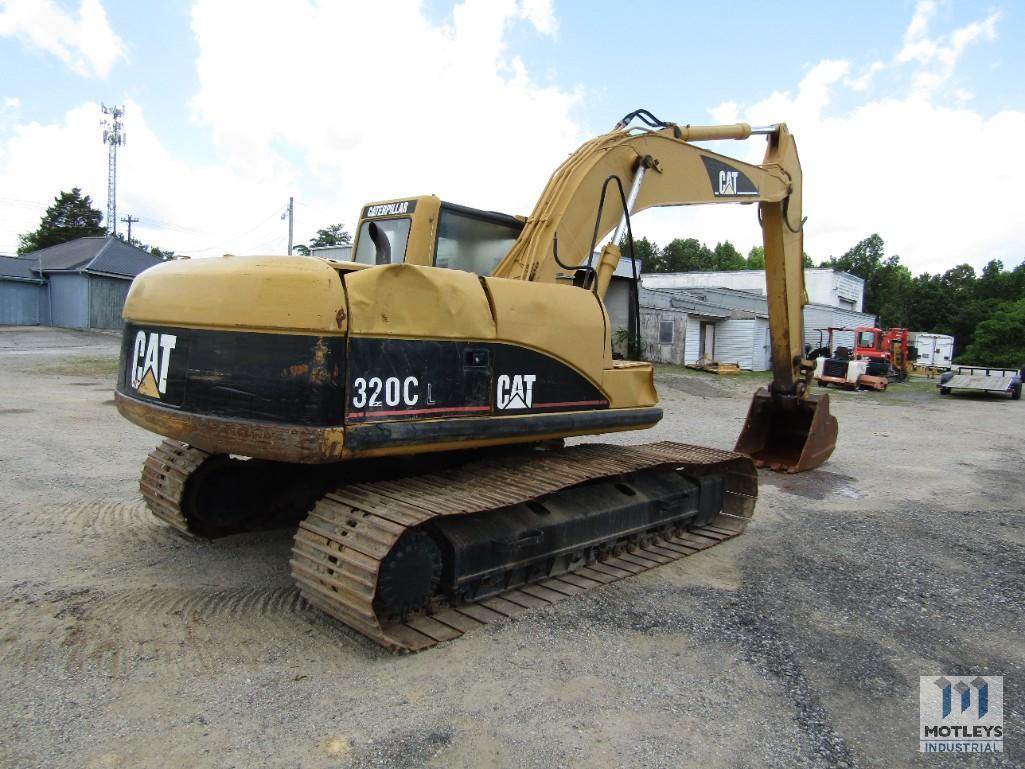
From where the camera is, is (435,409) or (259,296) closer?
(259,296)

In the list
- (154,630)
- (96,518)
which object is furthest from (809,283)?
(154,630)

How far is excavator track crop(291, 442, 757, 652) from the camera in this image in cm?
360

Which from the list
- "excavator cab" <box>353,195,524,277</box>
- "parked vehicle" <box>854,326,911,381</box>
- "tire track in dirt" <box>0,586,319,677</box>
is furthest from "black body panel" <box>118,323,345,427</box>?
"parked vehicle" <box>854,326,911,381</box>

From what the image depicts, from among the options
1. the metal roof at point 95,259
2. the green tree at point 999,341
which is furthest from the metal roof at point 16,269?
the green tree at point 999,341

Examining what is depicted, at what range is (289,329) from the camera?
3.50m

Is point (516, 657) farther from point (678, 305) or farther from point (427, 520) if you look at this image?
point (678, 305)

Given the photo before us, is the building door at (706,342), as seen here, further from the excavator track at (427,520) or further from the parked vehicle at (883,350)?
the excavator track at (427,520)

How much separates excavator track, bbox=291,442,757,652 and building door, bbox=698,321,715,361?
2250 centimetres

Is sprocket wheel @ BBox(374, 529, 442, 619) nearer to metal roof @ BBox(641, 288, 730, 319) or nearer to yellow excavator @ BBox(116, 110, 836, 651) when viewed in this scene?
yellow excavator @ BBox(116, 110, 836, 651)

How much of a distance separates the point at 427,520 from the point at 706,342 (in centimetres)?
2538

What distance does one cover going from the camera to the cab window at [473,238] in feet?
16.7

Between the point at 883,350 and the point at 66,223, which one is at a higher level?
the point at 66,223

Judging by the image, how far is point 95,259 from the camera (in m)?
30.2

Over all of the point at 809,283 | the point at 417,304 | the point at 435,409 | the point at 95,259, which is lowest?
the point at 435,409
